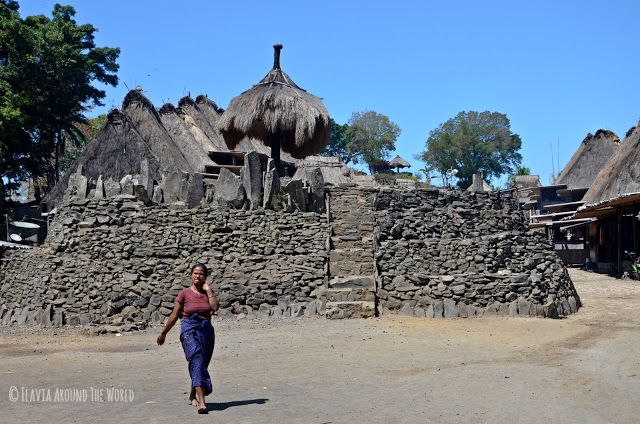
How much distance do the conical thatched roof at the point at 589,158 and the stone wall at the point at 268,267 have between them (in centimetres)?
2293

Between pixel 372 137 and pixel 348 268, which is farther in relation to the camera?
pixel 372 137

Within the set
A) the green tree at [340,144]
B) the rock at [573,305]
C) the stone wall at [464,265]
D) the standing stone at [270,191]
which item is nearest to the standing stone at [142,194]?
the standing stone at [270,191]

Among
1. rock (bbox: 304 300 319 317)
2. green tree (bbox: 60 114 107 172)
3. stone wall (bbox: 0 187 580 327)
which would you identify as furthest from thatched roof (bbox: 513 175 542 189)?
rock (bbox: 304 300 319 317)

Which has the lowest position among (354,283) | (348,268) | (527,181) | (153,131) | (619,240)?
(354,283)

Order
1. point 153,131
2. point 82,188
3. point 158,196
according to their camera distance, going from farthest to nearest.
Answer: point 153,131 → point 82,188 → point 158,196

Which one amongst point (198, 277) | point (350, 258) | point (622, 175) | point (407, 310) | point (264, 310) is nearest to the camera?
point (198, 277)

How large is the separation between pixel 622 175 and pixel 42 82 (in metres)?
21.1

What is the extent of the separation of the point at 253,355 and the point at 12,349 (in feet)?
13.9

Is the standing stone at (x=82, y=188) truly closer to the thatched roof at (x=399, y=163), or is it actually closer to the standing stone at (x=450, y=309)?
the standing stone at (x=450, y=309)

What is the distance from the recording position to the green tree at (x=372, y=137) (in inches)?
2064

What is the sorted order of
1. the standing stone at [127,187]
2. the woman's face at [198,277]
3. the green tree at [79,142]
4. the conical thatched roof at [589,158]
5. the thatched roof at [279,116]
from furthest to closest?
the conical thatched roof at [589,158] < the green tree at [79,142] < the thatched roof at [279,116] < the standing stone at [127,187] < the woman's face at [198,277]

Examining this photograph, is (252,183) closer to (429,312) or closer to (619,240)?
(429,312)

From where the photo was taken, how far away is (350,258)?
14.1 m

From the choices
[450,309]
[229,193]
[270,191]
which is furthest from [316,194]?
[450,309]
